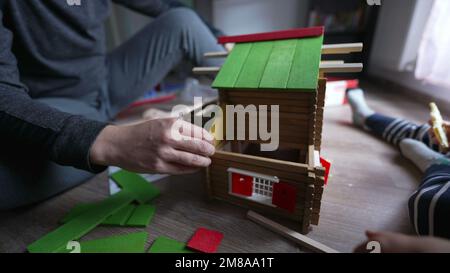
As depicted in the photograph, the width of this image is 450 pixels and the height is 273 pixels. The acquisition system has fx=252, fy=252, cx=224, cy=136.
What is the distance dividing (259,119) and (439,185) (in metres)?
0.38

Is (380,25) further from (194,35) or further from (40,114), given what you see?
(40,114)

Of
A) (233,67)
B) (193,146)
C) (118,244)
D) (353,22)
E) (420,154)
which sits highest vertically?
(353,22)

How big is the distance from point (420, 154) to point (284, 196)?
47cm

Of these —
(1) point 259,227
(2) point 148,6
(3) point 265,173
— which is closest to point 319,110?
(3) point 265,173

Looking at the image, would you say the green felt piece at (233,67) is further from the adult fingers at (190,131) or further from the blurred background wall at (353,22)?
the blurred background wall at (353,22)

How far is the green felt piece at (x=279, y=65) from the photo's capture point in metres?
0.49

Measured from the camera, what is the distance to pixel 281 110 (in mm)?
566

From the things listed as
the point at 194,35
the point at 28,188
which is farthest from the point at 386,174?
the point at 28,188

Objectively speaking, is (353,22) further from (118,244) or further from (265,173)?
(118,244)

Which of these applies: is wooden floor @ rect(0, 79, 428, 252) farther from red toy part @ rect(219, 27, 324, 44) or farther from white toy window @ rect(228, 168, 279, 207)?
red toy part @ rect(219, 27, 324, 44)

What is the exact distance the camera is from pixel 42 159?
61 centimetres

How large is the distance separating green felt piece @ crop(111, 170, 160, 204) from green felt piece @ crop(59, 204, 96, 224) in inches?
4.0

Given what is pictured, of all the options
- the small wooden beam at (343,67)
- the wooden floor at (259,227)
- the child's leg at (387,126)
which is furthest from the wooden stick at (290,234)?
the child's leg at (387,126)

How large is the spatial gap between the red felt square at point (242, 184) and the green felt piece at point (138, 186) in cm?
23
